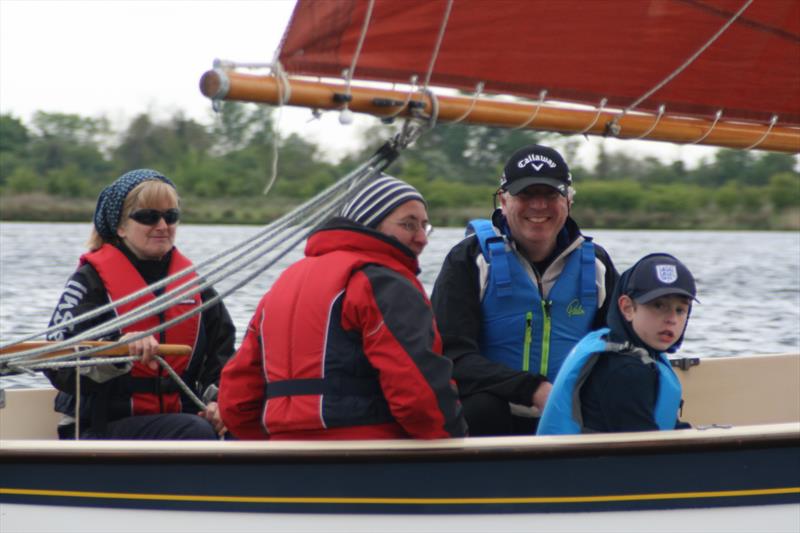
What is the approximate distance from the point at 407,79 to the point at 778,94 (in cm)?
139

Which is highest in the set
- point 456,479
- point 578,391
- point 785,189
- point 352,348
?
point 785,189

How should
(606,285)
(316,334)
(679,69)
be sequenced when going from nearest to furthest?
1. (316,334)
2. (606,285)
3. (679,69)

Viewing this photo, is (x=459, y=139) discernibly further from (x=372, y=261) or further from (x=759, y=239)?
(x=372, y=261)

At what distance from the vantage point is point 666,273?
3029 mm

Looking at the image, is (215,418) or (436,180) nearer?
(215,418)

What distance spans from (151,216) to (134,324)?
13.0 inches

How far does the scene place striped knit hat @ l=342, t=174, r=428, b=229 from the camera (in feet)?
9.81

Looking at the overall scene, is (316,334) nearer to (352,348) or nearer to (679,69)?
(352,348)

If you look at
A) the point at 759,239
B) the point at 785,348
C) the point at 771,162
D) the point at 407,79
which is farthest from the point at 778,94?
the point at 771,162

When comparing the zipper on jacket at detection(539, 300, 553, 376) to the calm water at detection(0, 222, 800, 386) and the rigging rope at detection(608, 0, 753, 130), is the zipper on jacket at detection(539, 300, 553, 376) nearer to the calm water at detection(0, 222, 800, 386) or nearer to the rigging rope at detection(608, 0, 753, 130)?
the rigging rope at detection(608, 0, 753, 130)

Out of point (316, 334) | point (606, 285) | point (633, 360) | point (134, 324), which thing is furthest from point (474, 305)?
point (134, 324)

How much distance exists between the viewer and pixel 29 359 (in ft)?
11.6

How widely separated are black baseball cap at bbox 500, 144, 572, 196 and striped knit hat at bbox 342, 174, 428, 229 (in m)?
0.52

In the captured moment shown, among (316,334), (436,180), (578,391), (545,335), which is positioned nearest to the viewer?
(316,334)
